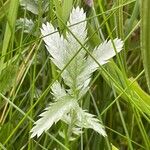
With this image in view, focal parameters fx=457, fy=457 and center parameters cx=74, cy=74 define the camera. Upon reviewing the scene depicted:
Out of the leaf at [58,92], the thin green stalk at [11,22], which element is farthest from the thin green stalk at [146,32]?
the thin green stalk at [11,22]

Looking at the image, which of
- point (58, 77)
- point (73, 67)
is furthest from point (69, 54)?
point (58, 77)

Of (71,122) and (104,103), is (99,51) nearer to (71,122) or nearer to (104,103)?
(71,122)

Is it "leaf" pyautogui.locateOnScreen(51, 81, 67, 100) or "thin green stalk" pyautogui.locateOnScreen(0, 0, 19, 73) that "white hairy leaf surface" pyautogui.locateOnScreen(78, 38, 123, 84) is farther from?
"thin green stalk" pyautogui.locateOnScreen(0, 0, 19, 73)

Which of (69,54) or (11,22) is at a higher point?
(11,22)

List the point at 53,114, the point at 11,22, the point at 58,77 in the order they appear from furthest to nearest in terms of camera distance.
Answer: the point at 11,22 → the point at 58,77 → the point at 53,114

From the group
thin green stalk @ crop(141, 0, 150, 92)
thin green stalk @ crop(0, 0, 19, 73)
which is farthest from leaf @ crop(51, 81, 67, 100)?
thin green stalk @ crop(0, 0, 19, 73)

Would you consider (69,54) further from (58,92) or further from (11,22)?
(11,22)

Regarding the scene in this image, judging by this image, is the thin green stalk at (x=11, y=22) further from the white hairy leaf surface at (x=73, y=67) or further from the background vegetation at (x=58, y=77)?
the white hairy leaf surface at (x=73, y=67)

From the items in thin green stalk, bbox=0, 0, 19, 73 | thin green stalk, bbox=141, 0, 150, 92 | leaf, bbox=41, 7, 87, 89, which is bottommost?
thin green stalk, bbox=141, 0, 150, 92
